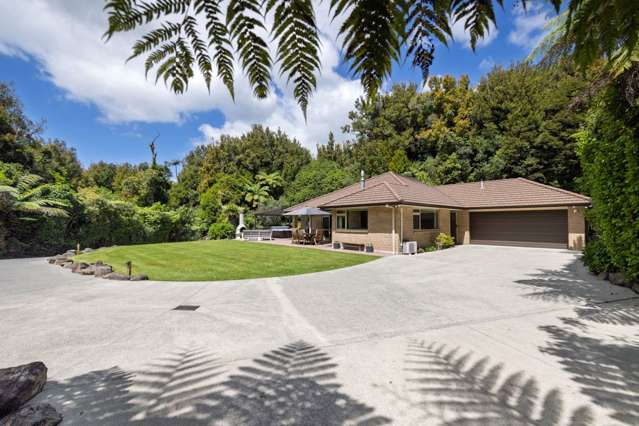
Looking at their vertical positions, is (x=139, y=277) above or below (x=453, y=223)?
below

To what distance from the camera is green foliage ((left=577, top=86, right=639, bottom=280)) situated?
5914mm

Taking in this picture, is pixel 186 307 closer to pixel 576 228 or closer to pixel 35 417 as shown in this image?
pixel 35 417

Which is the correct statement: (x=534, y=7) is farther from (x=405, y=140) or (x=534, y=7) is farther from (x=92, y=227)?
(x=405, y=140)

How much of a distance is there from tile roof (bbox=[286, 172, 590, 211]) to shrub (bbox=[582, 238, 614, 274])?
767 centimetres

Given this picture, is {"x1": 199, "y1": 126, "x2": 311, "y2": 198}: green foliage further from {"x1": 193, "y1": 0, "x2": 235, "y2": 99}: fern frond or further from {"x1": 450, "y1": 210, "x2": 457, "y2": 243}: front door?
{"x1": 193, "y1": 0, "x2": 235, "y2": 99}: fern frond

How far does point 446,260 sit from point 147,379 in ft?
40.2

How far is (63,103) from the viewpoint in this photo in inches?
89.7

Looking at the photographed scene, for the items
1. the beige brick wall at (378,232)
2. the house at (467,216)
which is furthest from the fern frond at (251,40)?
the beige brick wall at (378,232)

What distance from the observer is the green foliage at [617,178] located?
19.4 ft

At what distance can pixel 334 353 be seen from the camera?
3.77 m

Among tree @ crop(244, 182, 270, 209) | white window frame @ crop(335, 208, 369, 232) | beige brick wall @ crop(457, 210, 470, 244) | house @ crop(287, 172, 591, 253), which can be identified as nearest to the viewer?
house @ crop(287, 172, 591, 253)

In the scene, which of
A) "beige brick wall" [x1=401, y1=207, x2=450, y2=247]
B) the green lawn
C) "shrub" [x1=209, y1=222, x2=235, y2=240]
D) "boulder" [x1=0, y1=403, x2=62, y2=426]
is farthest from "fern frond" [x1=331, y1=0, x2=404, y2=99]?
"shrub" [x1=209, y1=222, x2=235, y2=240]

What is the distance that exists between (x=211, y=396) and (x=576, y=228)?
67.1 ft

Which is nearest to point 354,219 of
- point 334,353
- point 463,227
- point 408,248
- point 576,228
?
point 408,248
